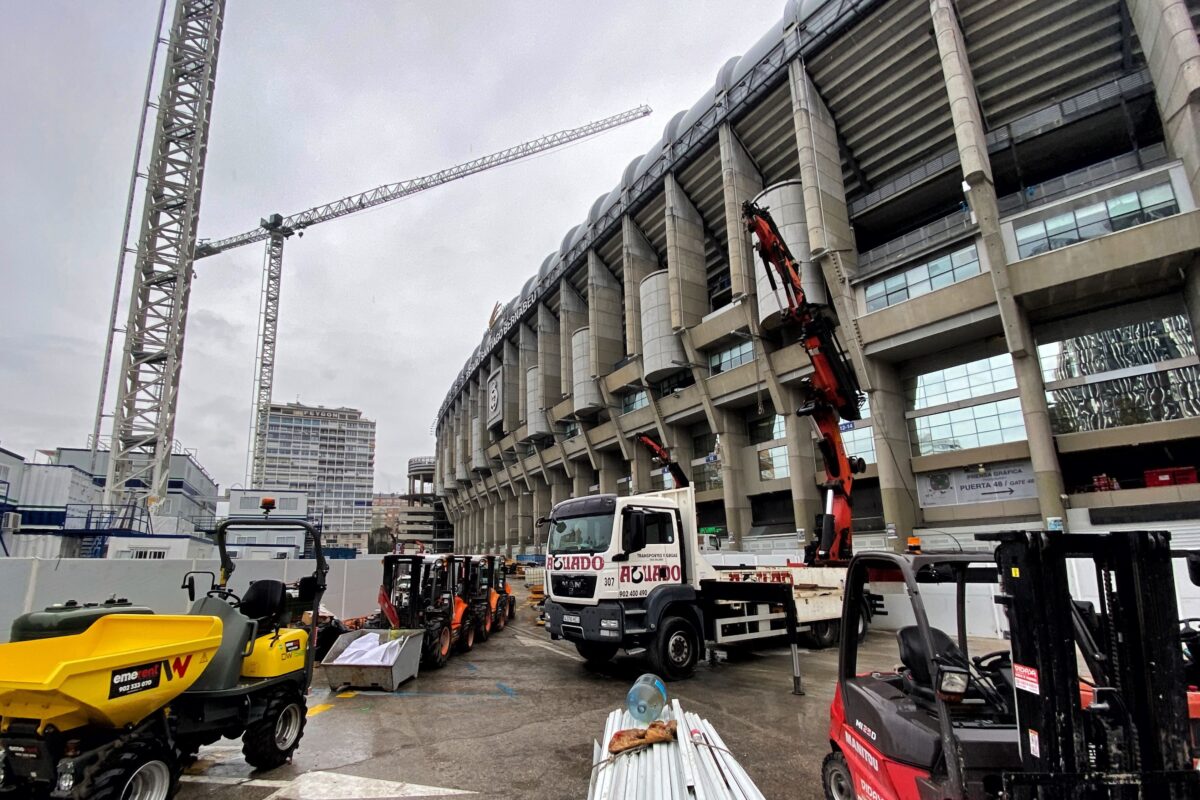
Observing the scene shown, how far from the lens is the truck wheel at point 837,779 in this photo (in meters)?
3.90

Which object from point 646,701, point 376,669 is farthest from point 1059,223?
point 376,669

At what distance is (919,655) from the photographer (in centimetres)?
329

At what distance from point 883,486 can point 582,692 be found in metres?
18.2

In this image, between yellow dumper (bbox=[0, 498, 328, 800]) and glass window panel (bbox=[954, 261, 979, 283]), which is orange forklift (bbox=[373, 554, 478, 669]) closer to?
yellow dumper (bbox=[0, 498, 328, 800])

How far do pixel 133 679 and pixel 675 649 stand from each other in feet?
25.2

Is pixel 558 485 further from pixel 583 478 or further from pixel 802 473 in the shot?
pixel 802 473

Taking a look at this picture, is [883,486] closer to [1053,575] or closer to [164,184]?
[1053,575]

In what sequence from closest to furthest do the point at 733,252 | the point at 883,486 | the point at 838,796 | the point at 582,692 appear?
the point at 838,796 → the point at 582,692 → the point at 883,486 → the point at 733,252

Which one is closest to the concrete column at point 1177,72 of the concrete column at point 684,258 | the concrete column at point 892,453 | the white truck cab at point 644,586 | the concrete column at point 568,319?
the concrete column at point 892,453

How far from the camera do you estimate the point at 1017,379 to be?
19.0m

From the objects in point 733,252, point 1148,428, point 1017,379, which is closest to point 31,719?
point 1017,379

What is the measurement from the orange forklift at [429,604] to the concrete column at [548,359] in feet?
115

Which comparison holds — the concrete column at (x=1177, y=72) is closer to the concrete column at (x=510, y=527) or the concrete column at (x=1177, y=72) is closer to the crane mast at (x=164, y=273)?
the crane mast at (x=164, y=273)

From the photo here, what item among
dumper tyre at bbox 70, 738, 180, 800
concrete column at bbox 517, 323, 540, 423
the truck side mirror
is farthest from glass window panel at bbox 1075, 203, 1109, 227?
concrete column at bbox 517, 323, 540, 423
